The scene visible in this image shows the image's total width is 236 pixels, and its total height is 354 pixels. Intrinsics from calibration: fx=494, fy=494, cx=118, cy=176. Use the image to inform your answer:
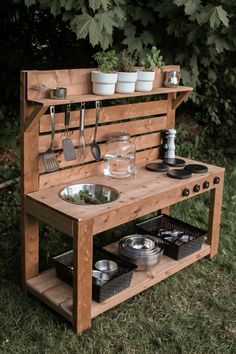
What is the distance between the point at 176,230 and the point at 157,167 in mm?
608

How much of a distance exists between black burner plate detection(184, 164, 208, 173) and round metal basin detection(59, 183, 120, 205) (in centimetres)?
71

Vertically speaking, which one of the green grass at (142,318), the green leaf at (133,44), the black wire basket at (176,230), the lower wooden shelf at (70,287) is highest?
the green leaf at (133,44)

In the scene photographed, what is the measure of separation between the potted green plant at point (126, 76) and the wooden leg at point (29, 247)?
996 mm

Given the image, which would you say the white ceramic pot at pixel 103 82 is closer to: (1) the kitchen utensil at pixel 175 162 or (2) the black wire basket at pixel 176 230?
(1) the kitchen utensil at pixel 175 162

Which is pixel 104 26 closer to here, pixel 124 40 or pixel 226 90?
pixel 124 40

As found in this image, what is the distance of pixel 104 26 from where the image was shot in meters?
3.17

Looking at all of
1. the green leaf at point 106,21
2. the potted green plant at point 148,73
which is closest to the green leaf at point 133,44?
the potted green plant at point 148,73

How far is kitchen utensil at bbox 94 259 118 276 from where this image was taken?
319 centimetres

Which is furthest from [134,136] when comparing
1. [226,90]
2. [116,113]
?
[226,90]

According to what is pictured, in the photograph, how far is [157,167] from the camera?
3.54 metres

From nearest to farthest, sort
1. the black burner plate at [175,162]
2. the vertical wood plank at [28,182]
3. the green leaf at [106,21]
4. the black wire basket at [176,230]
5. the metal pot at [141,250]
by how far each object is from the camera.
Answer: the vertical wood plank at [28,182] → the green leaf at [106,21] → the metal pot at [141,250] → the black wire basket at [176,230] → the black burner plate at [175,162]

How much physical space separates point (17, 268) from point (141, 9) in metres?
2.11

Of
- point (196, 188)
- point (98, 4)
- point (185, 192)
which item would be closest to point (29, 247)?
point (185, 192)

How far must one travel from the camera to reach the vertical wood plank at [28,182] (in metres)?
2.80
